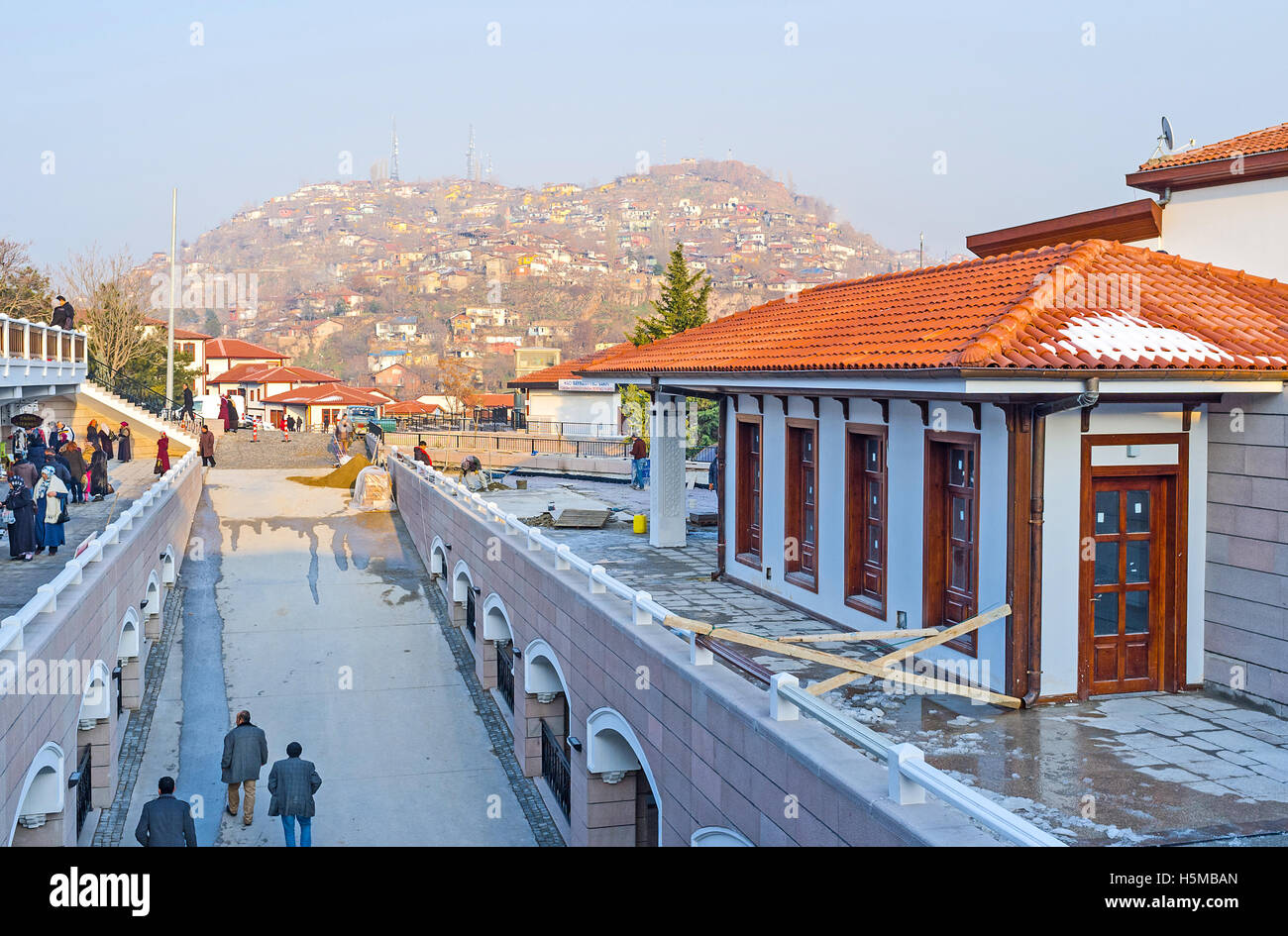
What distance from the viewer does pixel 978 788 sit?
291 inches

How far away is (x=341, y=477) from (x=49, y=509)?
74.3 feet

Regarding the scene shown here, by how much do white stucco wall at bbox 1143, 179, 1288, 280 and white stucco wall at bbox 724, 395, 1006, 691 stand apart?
417cm

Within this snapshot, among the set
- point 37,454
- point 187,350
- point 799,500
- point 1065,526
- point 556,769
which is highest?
point 187,350

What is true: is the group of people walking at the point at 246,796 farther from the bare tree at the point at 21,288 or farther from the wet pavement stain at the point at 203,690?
the bare tree at the point at 21,288

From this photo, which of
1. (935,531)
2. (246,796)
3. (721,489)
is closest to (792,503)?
(721,489)

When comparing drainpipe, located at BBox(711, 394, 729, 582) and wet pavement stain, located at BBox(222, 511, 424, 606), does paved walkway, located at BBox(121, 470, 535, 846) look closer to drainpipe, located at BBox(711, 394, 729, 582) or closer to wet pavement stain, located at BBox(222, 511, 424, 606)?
wet pavement stain, located at BBox(222, 511, 424, 606)

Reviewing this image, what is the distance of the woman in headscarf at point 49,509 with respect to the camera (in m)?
16.4

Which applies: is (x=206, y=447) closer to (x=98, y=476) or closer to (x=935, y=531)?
(x=98, y=476)

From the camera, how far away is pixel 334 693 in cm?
2098

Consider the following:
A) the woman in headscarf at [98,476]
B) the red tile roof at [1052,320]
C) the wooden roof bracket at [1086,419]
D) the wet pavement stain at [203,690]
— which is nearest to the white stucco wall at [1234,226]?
the red tile roof at [1052,320]

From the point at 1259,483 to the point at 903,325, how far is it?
368 cm

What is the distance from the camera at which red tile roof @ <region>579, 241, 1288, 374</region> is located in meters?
9.23

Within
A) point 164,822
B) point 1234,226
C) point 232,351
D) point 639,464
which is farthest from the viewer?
point 232,351
